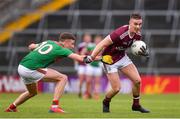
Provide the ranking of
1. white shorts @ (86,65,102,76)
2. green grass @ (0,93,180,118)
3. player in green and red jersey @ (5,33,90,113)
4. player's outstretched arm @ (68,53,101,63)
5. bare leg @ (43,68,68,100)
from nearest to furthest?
green grass @ (0,93,180,118), player's outstretched arm @ (68,53,101,63), player in green and red jersey @ (5,33,90,113), bare leg @ (43,68,68,100), white shorts @ (86,65,102,76)

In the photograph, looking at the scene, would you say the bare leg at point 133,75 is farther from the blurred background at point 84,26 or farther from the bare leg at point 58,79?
the blurred background at point 84,26

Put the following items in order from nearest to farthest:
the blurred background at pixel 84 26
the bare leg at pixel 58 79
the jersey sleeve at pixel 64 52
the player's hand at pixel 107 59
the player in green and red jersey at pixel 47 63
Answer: the jersey sleeve at pixel 64 52 < the player in green and red jersey at pixel 47 63 < the bare leg at pixel 58 79 < the player's hand at pixel 107 59 < the blurred background at pixel 84 26

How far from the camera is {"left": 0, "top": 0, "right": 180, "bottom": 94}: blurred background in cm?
3438

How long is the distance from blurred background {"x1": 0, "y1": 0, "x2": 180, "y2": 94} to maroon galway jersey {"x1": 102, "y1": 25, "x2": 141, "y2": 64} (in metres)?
16.1

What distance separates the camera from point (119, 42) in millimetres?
16266

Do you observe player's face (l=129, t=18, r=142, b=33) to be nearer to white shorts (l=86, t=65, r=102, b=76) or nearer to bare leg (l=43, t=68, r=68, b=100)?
bare leg (l=43, t=68, r=68, b=100)

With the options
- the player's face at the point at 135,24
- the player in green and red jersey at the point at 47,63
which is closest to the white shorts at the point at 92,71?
the player in green and red jersey at the point at 47,63

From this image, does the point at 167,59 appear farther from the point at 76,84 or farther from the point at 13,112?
the point at 13,112

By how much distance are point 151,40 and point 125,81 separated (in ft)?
11.0

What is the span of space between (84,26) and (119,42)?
1995cm

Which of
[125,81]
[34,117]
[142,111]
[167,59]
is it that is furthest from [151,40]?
[34,117]

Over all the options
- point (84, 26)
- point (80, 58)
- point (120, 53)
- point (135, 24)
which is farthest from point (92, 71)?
point (80, 58)

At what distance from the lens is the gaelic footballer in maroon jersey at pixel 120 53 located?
16.2 meters

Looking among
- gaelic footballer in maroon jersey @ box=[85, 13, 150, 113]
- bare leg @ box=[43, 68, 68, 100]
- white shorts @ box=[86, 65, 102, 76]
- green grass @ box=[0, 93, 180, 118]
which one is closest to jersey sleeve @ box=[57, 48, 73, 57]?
bare leg @ box=[43, 68, 68, 100]
